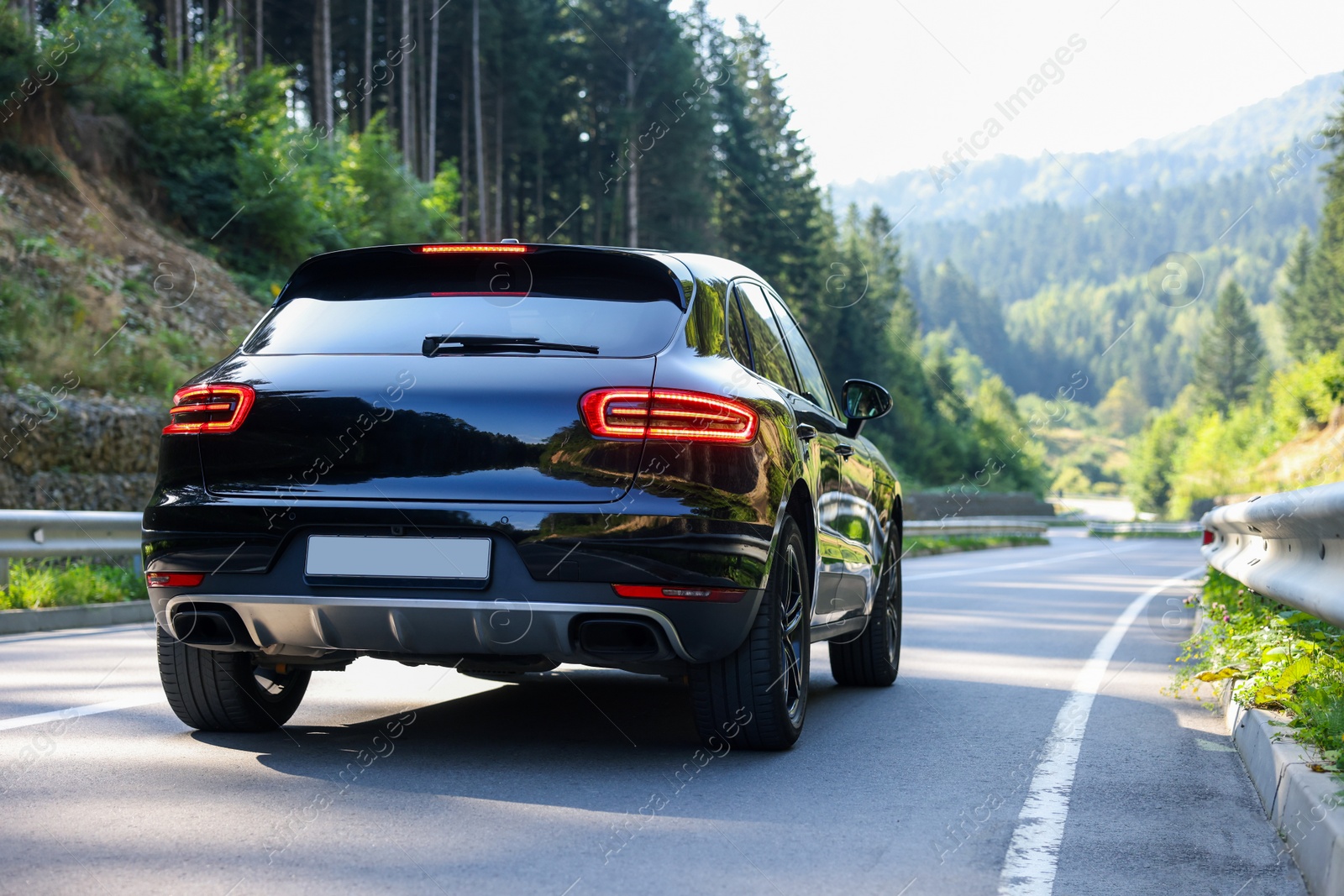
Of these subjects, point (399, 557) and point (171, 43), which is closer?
point (399, 557)

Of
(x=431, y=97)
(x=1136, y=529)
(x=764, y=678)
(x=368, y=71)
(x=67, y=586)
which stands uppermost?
Result: (x=368, y=71)

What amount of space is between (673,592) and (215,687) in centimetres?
189

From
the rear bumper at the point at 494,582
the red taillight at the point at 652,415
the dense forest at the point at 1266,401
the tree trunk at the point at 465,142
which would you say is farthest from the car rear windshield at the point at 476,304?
the tree trunk at the point at 465,142

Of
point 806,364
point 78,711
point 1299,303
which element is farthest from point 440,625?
point 1299,303

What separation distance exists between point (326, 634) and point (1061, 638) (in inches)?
285

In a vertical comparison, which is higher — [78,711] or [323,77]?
[323,77]

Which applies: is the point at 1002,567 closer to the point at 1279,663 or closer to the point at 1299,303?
the point at 1279,663

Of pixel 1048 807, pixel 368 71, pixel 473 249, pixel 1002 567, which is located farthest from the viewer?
pixel 368 71

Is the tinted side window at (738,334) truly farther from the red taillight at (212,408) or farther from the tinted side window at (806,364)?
the red taillight at (212,408)

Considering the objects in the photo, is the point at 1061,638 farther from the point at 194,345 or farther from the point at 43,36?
the point at 43,36

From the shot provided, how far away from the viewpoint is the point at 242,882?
3.46 meters

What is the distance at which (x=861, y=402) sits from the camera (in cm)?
727

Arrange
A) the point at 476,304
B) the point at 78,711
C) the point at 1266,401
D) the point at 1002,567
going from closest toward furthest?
the point at 476,304, the point at 78,711, the point at 1002,567, the point at 1266,401

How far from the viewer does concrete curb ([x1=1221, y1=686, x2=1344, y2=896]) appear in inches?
140
